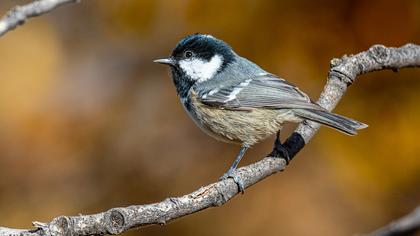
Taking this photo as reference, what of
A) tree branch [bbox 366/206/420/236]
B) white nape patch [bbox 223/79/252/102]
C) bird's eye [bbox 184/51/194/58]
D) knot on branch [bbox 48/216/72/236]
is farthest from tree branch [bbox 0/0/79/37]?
bird's eye [bbox 184/51/194/58]

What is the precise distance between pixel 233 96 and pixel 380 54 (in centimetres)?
84

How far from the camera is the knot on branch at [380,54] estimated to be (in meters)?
3.27

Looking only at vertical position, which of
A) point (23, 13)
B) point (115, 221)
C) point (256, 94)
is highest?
point (256, 94)

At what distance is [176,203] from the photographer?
232 cm

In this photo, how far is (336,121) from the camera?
2.93 m

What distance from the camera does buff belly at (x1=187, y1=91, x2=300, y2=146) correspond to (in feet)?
10.8

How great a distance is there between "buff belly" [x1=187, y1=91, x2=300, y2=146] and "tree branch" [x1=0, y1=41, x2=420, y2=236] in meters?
0.16

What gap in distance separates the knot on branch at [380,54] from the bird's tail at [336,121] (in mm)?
489

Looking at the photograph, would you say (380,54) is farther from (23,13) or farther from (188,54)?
(23,13)

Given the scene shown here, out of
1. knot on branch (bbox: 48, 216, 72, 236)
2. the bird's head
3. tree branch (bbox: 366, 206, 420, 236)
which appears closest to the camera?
tree branch (bbox: 366, 206, 420, 236)

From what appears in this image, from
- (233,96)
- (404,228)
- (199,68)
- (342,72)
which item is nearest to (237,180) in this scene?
(233,96)

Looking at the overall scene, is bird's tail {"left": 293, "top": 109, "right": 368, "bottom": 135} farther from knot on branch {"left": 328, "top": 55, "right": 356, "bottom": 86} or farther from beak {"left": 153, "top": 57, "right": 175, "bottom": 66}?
beak {"left": 153, "top": 57, "right": 175, "bottom": 66}

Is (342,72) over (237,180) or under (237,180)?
over

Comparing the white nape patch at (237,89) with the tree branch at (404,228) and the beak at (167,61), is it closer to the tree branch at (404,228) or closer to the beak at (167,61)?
the beak at (167,61)
